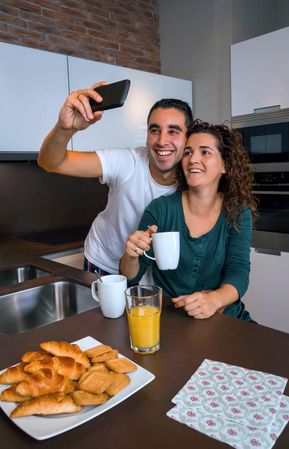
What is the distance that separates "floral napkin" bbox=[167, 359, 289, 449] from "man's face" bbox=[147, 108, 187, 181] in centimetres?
86

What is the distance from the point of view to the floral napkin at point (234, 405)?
0.54m

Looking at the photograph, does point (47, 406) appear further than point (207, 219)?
No

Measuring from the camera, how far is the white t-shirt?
1439 millimetres

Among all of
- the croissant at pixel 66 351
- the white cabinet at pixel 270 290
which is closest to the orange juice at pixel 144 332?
the croissant at pixel 66 351

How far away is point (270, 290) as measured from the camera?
228 centimetres

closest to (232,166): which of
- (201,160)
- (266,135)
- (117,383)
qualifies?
(201,160)

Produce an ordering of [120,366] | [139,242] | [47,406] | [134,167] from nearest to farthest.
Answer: [47,406] < [120,366] < [139,242] < [134,167]

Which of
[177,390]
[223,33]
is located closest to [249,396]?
[177,390]

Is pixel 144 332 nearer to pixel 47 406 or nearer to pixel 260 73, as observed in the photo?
pixel 47 406

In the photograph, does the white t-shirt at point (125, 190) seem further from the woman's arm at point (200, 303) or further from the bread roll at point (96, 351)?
the bread roll at point (96, 351)

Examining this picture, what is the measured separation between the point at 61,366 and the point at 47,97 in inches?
69.8

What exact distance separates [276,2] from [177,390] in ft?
10.8

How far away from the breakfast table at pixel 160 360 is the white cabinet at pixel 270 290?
1387mm

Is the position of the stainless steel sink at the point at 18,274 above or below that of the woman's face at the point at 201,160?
below
